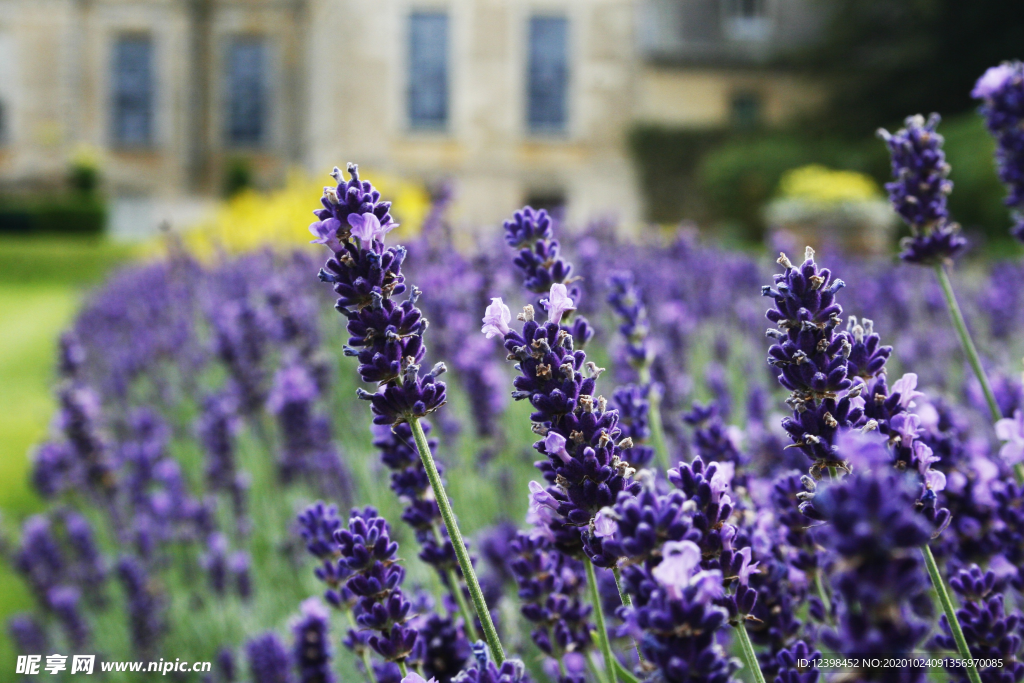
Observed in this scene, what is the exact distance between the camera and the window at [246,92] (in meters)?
25.1

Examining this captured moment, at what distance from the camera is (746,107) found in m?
20.5

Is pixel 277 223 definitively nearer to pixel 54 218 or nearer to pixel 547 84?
pixel 54 218

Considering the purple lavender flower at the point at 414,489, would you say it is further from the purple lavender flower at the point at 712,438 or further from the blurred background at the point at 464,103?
the blurred background at the point at 464,103

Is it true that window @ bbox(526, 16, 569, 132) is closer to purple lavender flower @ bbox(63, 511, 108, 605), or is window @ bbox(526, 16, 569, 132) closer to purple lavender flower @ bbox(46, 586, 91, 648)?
purple lavender flower @ bbox(63, 511, 108, 605)

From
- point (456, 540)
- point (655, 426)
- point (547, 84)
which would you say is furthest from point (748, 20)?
point (456, 540)

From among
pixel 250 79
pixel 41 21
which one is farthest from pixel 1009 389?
pixel 41 21

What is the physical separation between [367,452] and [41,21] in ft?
82.8

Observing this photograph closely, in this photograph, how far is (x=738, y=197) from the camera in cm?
1578

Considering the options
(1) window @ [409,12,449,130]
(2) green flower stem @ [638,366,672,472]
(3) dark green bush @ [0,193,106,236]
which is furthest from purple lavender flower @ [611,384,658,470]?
(3) dark green bush @ [0,193,106,236]

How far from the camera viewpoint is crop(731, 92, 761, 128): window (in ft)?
66.9

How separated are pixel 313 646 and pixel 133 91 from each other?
26.9 meters

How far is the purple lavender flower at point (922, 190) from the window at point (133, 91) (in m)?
26.3

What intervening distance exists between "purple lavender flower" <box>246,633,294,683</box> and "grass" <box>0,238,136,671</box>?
5.24 ft

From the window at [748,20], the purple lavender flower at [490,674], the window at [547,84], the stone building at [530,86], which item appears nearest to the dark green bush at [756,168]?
the stone building at [530,86]
